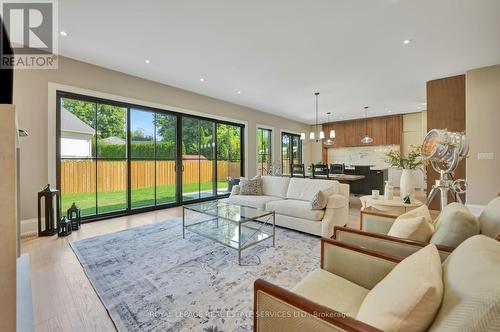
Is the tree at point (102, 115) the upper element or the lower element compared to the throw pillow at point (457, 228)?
upper

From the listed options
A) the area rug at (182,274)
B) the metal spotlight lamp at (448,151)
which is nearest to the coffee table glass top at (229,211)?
the area rug at (182,274)

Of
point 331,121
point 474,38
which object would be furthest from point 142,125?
point 331,121

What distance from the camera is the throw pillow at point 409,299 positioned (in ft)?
2.36

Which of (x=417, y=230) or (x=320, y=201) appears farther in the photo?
(x=320, y=201)

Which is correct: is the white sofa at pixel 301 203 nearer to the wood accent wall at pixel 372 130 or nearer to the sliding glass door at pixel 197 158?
the sliding glass door at pixel 197 158

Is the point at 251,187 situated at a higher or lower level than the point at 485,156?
lower

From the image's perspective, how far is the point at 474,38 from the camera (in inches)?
121

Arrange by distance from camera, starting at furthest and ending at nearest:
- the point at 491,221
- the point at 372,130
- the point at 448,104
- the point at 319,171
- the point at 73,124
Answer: the point at 372,130, the point at 319,171, the point at 448,104, the point at 73,124, the point at 491,221

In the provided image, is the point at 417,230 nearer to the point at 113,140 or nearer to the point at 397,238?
the point at 397,238

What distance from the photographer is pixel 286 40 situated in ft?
10.1

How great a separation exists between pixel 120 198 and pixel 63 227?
120 cm

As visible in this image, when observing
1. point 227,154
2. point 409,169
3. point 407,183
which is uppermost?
point 227,154

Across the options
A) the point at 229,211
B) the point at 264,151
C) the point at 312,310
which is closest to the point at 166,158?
the point at 229,211

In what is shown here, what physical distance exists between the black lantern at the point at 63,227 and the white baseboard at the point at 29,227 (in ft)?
1.18
